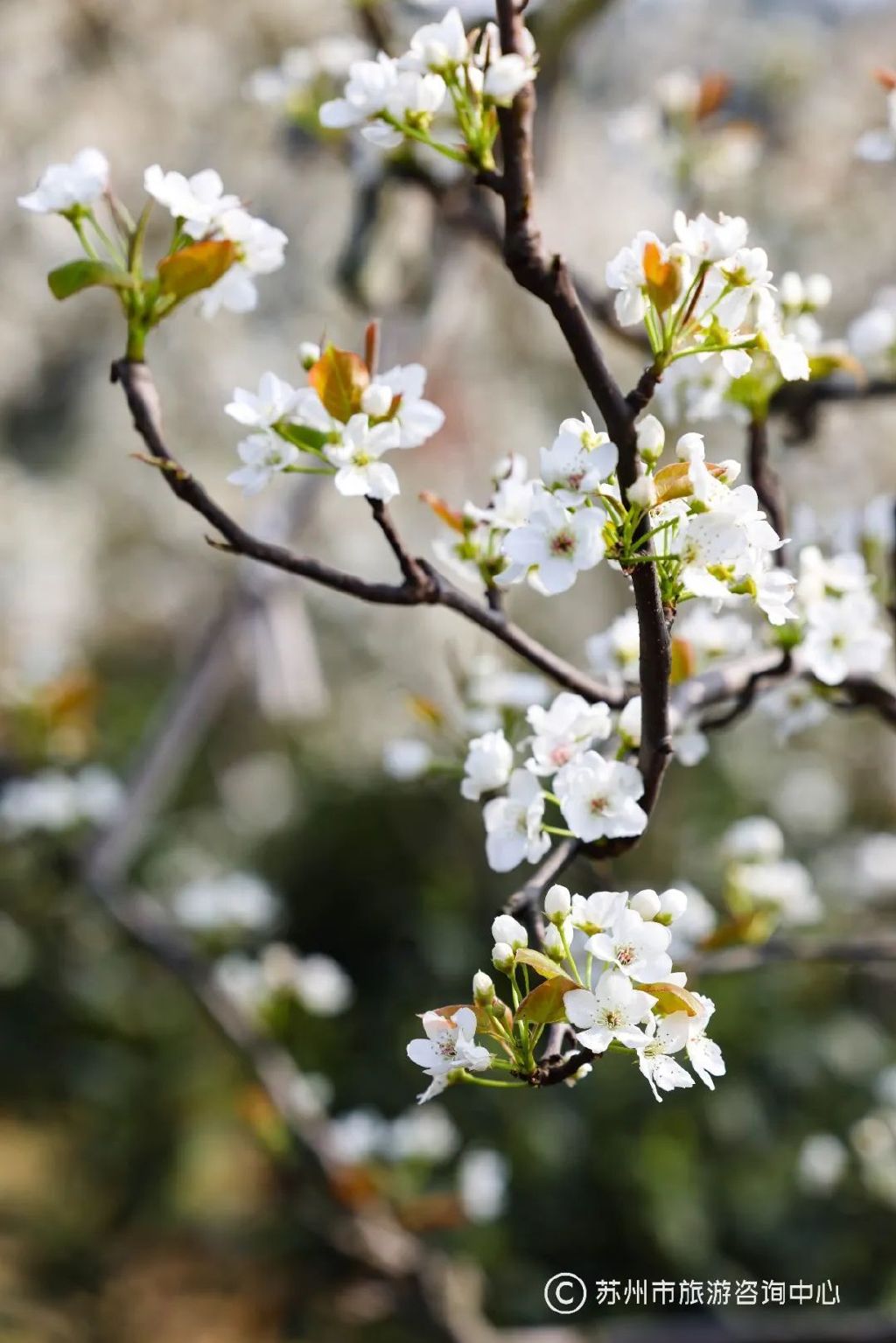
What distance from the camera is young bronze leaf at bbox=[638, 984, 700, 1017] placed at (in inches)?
22.6

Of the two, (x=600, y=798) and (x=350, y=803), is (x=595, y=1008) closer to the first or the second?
(x=600, y=798)

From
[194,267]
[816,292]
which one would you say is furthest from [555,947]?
[816,292]

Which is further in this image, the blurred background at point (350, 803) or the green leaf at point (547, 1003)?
the blurred background at point (350, 803)

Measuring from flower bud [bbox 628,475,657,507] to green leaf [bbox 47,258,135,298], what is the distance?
Result: 0.36m

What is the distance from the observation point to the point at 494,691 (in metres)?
1.07

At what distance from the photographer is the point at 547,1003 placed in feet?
1.91

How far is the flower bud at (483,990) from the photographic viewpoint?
608mm

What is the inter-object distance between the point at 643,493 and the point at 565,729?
0.60 ft

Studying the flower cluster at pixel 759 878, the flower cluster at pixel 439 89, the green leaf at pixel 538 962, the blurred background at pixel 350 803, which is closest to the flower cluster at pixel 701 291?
the flower cluster at pixel 439 89

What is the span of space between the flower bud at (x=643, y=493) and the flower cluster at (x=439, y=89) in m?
0.21

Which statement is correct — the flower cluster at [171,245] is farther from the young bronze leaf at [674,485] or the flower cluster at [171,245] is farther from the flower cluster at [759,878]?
the flower cluster at [759,878]

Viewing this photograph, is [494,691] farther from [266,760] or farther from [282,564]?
[266,760]

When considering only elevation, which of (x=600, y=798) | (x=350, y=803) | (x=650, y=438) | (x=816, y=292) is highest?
(x=350, y=803)

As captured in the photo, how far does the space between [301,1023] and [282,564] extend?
3061 mm
